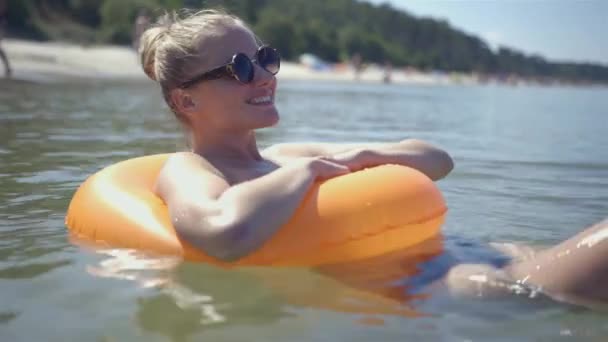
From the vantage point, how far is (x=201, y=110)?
2.87 metres

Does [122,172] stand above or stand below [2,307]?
above

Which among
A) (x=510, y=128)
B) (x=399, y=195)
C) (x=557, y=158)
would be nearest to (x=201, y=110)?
(x=399, y=195)

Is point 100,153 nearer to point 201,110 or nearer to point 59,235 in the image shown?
point 59,235

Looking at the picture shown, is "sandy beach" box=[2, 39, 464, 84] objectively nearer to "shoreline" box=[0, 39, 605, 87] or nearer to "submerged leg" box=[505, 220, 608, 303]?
"shoreline" box=[0, 39, 605, 87]

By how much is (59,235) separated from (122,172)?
42 cm

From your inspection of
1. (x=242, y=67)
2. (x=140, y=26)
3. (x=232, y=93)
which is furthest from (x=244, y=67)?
(x=140, y=26)

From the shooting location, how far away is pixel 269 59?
2842 millimetres

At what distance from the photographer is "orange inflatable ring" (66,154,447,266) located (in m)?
2.59

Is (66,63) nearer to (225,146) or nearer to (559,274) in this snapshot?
(225,146)

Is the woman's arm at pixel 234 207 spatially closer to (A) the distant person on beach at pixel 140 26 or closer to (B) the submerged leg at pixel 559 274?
(B) the submerged leg at pixel 559 274

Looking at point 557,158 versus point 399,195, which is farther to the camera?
point 557,158

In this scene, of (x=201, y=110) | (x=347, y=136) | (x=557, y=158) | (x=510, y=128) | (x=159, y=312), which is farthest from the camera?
(x=510, y=128)

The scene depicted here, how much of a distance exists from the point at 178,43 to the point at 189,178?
1.82 feet

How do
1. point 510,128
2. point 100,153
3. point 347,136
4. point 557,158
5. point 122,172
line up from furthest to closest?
point 510,128 < point 347,136 < point 557,158 < point 100,153 < point 122,172
